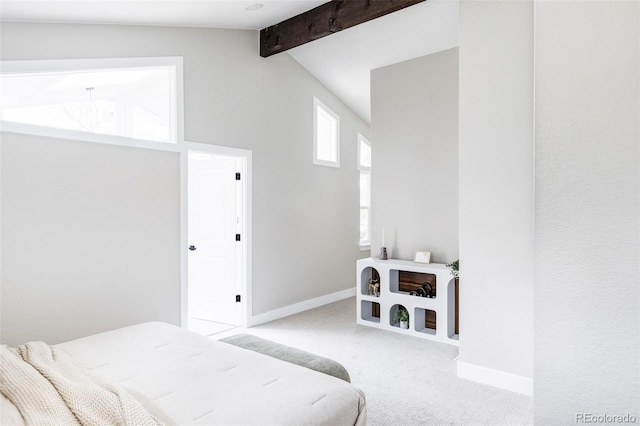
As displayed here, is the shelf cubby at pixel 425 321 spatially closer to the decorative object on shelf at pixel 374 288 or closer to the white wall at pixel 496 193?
the decorative object on shelf at pixel 374 288

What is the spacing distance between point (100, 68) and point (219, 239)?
6.92 ft

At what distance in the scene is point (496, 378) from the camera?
10.1ft

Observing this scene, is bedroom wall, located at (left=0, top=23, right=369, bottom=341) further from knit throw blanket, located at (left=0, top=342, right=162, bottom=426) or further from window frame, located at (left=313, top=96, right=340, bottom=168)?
knit throw blanket, located at (left=0, top=342, right=162, bottom=426)

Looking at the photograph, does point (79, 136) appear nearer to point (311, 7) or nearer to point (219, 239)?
point (219, 239)

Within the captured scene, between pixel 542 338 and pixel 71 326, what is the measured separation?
312 centimetres

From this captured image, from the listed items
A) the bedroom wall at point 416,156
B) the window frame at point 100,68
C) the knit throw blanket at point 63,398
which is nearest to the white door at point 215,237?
the window frame at point 100,68

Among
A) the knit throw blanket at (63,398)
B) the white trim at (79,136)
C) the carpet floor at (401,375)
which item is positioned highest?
the white trim at (79,136)

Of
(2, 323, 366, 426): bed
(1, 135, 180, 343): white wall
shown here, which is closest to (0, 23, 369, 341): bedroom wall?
(1, 135, 180, 343): white wall

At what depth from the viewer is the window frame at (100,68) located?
113 inches

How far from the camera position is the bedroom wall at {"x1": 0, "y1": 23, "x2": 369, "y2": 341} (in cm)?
297

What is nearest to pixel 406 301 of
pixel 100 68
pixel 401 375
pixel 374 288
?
pixel 374 288

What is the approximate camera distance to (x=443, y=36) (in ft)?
13.6

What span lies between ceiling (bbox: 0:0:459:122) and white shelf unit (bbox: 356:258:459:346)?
230cm
